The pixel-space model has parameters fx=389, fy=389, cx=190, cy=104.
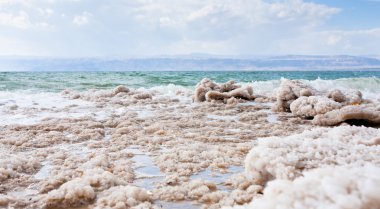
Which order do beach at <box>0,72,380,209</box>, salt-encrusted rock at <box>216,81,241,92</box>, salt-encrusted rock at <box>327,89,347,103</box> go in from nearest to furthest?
beach at <box>0,72,380,209</box>, salt-encrusted rock at <box>327,89,347,103</box>, salt-encrusted rock at <box>216,81,241,92</box>

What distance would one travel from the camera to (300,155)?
84.6 inches

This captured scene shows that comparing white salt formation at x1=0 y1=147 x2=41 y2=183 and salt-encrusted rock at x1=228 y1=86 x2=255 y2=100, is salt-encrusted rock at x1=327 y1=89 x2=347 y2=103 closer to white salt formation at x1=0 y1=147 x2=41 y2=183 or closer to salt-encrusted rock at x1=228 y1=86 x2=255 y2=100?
salt-encrusted rock at x1=228 y1=86 x2=255 y2=100

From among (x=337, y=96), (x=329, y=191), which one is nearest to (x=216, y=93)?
(x=337, y=96)

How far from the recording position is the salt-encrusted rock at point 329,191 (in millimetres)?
1135

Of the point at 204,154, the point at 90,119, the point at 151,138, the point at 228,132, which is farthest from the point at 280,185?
the point at 90,119

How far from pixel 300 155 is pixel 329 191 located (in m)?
0.97

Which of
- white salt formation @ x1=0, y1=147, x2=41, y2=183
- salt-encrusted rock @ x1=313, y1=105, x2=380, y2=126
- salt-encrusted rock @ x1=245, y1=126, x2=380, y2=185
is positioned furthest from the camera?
salt-encrusted rock @ x1=313, y1=105, x2=380, y2=126

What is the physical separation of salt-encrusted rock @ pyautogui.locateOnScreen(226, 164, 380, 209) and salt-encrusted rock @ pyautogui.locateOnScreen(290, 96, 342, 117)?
478cm

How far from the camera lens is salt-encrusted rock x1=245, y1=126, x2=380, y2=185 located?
2.06 metres

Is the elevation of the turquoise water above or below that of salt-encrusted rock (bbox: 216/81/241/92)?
below

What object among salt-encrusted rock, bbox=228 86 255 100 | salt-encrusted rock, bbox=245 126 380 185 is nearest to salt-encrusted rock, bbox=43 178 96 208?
salt-encrusted rock, bbox=245 126 380 185

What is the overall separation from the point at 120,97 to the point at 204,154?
6.16m

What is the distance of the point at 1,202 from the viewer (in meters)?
2.40

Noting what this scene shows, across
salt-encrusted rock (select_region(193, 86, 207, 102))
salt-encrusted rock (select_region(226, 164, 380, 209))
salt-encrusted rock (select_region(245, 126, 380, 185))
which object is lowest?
salt-encrusted rock (select_region(193, 86, 207, 102))
